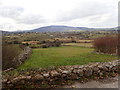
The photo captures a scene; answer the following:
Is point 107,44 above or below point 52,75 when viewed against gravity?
above

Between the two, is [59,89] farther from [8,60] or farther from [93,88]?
[8,60]

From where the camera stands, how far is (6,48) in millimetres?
8750

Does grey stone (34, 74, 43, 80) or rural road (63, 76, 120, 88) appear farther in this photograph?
grey stone (34, 74, 43, 80)

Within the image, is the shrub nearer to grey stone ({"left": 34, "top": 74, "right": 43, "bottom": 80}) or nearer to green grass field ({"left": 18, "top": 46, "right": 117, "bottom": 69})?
green grass field ({"left": 18, "top": 46, "right": 117, "bottom": 69})

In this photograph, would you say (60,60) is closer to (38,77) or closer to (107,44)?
(38,77)

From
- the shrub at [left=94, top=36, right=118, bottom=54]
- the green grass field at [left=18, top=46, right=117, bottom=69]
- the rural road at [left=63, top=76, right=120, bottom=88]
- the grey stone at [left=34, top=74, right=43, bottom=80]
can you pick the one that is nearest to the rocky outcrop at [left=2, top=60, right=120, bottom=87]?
the grey stone at [left=34, top=74, right=43, bottom=80]

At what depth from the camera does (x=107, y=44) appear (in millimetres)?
17234

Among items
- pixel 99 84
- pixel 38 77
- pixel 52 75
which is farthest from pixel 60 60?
pixel 99 84

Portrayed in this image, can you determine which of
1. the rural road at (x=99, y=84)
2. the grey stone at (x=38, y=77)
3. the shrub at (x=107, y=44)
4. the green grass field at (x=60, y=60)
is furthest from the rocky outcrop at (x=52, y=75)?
the shrub at (x=107, y=44)

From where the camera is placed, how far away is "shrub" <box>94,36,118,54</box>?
54.0 feet

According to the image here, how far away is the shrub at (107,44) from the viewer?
16.5 metres

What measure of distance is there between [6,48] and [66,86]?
598cm

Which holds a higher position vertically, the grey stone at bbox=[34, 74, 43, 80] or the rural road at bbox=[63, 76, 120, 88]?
the grey stone at bbox=[34, 74, 43, 80]

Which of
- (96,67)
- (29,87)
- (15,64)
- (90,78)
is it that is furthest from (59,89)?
(15,64)
